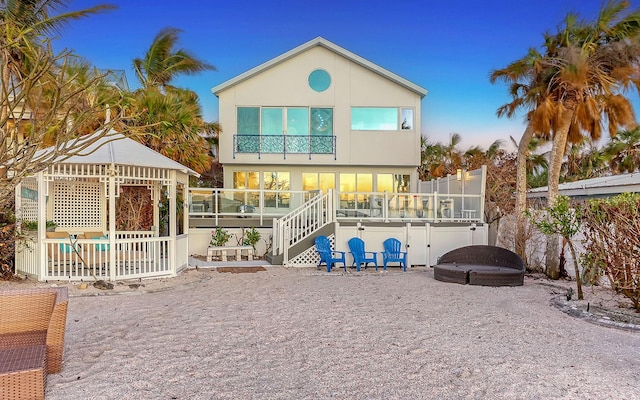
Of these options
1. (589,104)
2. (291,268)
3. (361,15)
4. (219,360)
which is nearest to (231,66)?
(361,15)

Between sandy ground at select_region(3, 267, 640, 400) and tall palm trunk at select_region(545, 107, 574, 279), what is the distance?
89.2 inches

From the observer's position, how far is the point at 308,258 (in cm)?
1341

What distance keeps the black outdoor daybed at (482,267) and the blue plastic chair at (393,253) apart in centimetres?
132

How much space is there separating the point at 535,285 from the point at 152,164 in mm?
9802

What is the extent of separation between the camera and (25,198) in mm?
10820

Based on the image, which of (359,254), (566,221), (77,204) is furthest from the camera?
(77,204)

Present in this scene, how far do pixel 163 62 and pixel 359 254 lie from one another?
13256mm

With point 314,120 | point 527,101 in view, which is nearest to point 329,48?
point 314,120

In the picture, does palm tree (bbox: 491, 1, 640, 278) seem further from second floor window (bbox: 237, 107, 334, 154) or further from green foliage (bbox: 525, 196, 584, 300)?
second floor window (bbox: 237, 107, 334, 154)

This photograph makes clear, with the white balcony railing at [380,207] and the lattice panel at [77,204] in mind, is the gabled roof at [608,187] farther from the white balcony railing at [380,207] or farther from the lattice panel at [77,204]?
the lattice panel at [77,204]

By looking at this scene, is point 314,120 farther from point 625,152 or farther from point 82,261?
point 625,152

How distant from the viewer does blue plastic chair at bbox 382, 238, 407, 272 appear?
42.2ft

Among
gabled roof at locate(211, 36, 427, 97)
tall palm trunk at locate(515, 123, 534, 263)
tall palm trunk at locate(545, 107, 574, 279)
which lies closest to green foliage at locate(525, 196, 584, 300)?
tall palm trunk at locate(545, 107, 574, 279)

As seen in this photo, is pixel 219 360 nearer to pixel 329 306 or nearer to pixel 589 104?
pixel 329 306
